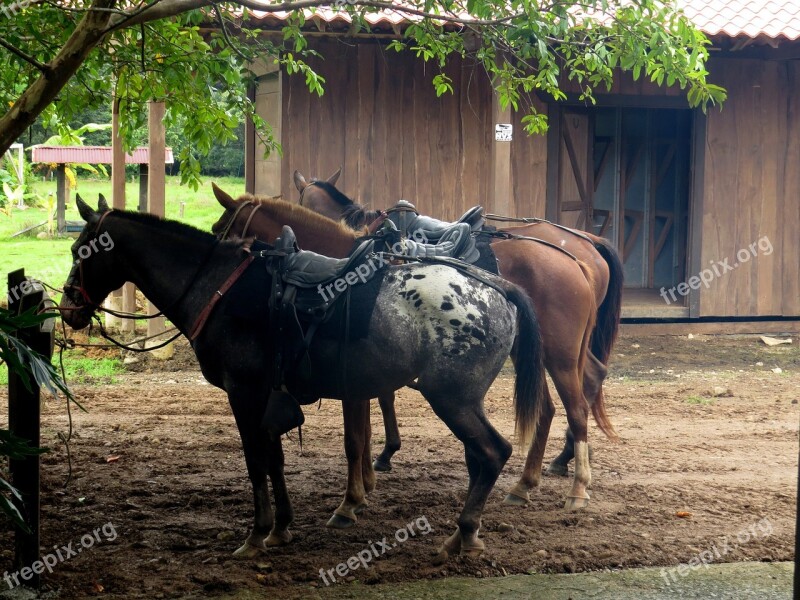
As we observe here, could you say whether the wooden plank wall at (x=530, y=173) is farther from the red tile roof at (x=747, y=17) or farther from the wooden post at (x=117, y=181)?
the wooden post at (x=117, y=181)

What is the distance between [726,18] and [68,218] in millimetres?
15241

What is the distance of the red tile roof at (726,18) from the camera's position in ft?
29.9

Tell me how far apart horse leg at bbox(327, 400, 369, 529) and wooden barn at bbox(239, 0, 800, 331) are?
17.4ft

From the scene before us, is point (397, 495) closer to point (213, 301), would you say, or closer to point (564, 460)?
point (564, 460)

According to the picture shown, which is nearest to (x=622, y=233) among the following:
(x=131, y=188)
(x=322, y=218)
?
(x=322, y=218)

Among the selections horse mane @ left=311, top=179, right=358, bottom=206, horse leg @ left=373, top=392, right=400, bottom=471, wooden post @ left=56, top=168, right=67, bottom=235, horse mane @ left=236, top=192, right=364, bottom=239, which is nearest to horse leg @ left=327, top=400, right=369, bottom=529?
horse leg @ left=373, top=392, right=400, bottom=471

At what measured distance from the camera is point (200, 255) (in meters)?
5.00

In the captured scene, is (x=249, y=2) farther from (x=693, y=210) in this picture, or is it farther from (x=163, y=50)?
(x=693, y=210)

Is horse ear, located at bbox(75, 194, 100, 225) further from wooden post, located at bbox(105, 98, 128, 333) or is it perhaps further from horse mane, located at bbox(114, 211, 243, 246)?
wooden post, located at bbox(105, 98, 128, 333)

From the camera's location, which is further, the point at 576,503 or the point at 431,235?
the point at 431,235

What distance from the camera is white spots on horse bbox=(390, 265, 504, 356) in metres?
4.66

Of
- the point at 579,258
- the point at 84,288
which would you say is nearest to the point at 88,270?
the point at 84,288

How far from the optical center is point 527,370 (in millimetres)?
4969

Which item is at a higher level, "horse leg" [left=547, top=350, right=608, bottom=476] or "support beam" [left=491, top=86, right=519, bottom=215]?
"support beam" [left=491, top=86, right=519, bottom=215]
